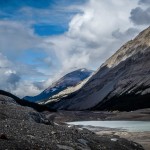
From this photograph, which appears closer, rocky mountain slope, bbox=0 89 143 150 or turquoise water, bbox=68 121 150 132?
rocky mountain slope, bbox=0 89 143 150

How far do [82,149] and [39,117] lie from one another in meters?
18.8

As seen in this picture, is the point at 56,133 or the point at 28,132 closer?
the point at 28,132

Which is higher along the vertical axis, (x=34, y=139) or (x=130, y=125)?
A: (x=130, y=125)

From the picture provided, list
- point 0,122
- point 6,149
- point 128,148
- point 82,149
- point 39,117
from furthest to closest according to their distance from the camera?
1. point 39,117
2. point 128,148
3. point 0,122
4. point 82,149
5. point 6,149

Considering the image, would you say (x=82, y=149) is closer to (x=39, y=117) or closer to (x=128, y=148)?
(x=128, y=148)

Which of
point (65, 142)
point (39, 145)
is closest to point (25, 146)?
point (39, 145)

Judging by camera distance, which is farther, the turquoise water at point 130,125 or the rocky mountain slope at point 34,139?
the turquoise water at point 130,125

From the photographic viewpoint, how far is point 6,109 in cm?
5047

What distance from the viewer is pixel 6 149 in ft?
93.7

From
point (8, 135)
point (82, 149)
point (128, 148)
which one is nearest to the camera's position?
point (8, 135)

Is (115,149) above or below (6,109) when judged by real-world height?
below

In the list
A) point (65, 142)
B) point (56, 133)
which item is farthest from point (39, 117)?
point (65, 142)

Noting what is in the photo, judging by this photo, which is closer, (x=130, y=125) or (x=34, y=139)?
(x=34, y=139)

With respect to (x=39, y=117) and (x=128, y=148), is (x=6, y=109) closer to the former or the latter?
(x=39, y=117)
